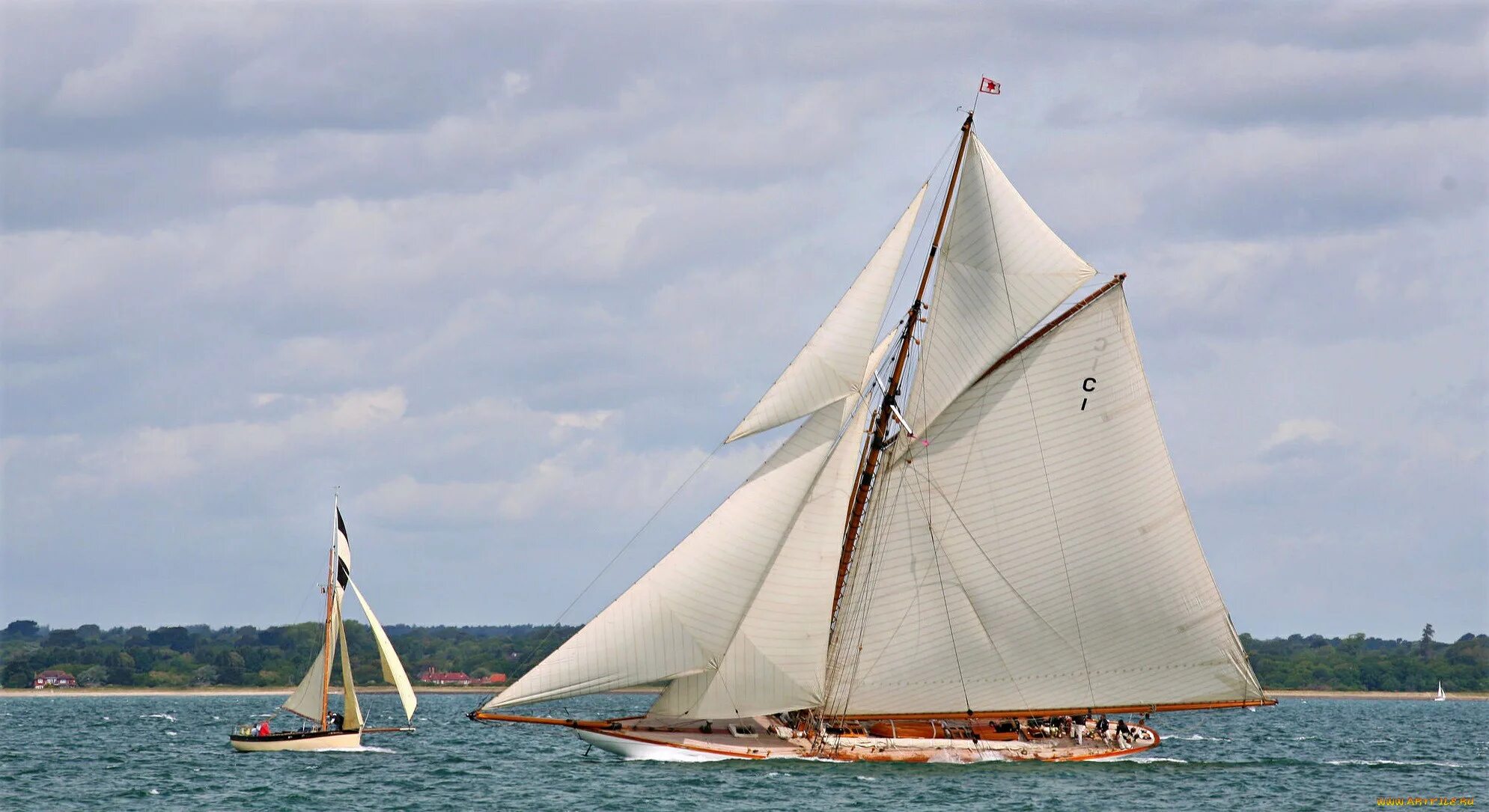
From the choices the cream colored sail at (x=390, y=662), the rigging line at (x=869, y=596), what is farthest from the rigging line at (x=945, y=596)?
the cream colored sail at (x=390, y=662)

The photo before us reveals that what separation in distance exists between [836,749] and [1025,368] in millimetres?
13213

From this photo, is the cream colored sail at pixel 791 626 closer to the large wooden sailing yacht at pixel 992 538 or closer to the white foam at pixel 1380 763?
the large wooden sailing yacht at pixel 992 538

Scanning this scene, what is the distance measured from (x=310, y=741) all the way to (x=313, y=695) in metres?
2.07

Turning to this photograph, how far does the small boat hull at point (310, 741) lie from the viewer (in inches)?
2655

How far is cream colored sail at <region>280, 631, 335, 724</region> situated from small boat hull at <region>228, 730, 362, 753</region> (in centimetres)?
61

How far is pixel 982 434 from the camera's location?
5703 centimetres

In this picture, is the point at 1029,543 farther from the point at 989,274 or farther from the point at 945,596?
the point at 989,274

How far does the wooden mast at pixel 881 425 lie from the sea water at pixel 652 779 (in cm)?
654

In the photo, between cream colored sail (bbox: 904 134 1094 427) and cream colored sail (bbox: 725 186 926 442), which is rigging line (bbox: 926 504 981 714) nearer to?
cream colored sail (bbox: 904 134 1094 427)

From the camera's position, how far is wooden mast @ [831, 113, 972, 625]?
5734 centimetres

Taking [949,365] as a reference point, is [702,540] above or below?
below

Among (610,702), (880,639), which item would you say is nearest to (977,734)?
(880,639)

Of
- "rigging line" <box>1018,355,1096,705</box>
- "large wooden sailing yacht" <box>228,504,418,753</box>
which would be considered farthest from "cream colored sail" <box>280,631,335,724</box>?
"rigging line" <box>1018,355,1096,705</box>

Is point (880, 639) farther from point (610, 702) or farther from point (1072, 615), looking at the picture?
point (610, 702)
